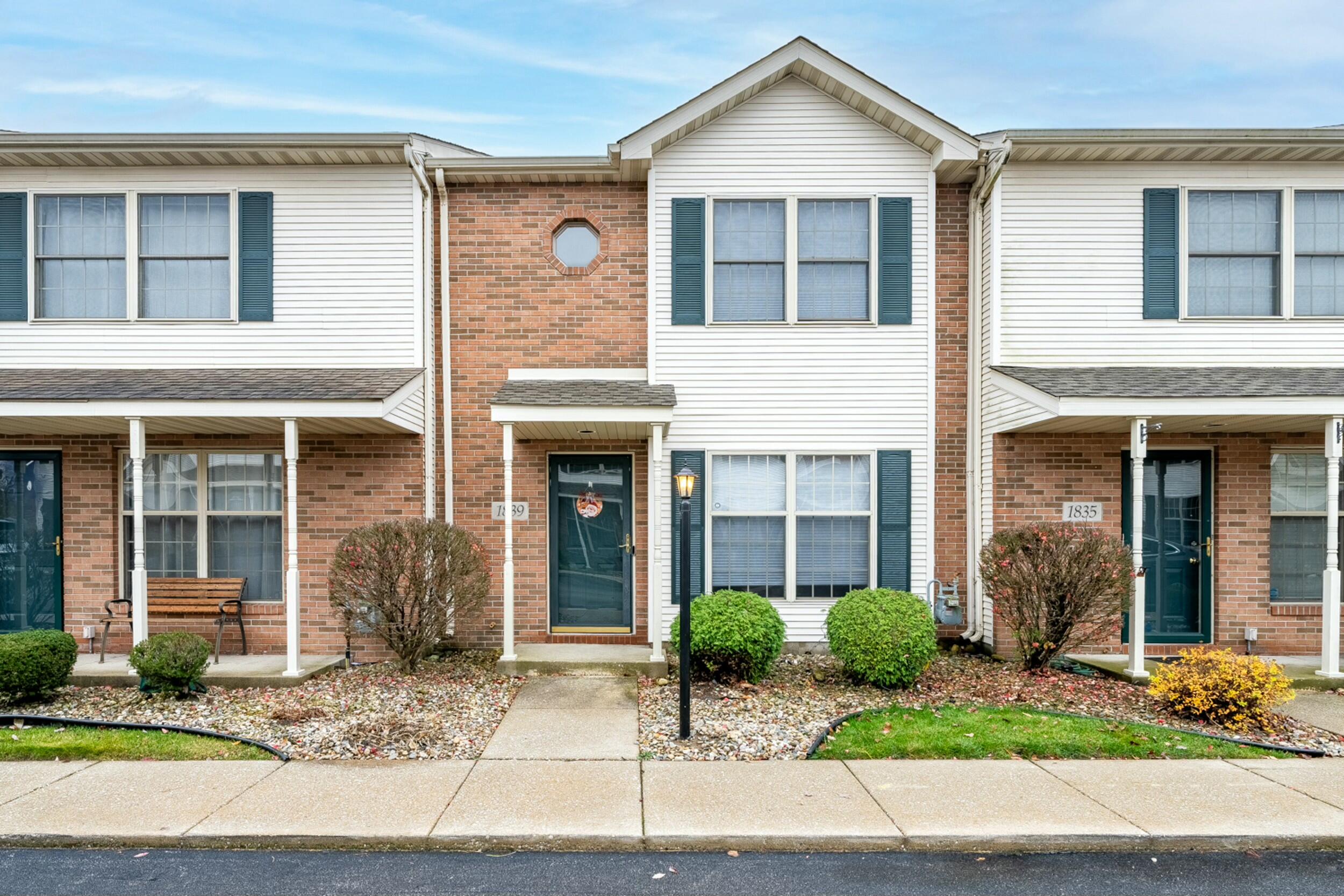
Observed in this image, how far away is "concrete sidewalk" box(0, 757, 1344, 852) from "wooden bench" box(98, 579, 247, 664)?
291cm

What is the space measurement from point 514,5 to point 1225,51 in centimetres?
2339

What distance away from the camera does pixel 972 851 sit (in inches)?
177

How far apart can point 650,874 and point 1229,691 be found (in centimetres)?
517

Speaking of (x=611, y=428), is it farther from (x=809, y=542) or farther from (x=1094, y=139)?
(x=1094, y=139)

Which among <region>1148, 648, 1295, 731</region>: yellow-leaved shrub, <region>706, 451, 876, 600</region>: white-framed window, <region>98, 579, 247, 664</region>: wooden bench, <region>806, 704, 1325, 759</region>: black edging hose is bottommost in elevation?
<region>806, 704, 1325, 759</region>: black edging hose

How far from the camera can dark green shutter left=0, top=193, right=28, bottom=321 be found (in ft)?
29.0

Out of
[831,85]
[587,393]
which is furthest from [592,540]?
[831,85]

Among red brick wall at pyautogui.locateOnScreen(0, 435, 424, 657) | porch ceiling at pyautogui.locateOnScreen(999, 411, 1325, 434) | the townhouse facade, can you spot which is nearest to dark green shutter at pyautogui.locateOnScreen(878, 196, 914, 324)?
the townhouse facade

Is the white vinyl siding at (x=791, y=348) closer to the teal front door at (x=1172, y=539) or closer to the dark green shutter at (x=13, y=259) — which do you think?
the teal front door at (x=1172, y=539)

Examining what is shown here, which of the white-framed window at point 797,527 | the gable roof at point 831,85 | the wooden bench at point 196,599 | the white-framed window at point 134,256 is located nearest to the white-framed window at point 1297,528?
the white-framed window at point 797,527

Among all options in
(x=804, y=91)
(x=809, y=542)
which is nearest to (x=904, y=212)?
(x=804, y=91)

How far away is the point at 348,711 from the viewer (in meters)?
6.88

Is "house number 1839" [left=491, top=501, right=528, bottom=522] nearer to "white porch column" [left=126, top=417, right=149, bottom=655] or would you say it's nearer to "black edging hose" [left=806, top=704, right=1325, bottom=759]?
"white porch column" [left=126, top=417, right=149, bottom=655]

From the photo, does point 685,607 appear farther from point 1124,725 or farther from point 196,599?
point 196,599
